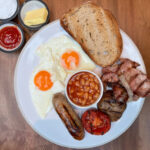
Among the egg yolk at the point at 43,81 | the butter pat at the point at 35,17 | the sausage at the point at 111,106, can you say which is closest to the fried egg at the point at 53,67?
the egg yolk at the point at 43,81

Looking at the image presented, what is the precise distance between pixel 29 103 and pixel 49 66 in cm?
40

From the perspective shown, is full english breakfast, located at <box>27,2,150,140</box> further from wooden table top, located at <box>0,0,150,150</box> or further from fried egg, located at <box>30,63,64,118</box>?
wooden table top, located at <box>0,0,150,150</box>

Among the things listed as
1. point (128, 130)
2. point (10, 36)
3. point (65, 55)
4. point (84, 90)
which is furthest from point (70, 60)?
point (128, 130)

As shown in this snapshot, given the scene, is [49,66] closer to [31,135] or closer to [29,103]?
[29,103]

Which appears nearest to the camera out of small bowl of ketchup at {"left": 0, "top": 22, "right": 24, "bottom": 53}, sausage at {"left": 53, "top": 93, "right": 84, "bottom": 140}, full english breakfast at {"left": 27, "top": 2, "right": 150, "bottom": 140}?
sausage at {"left": 53, "top": 93, "right": 84, "bottom": 140}

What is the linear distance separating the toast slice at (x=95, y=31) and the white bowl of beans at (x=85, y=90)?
0.62 feet

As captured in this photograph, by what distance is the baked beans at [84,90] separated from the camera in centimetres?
160

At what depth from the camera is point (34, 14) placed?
5.42ft

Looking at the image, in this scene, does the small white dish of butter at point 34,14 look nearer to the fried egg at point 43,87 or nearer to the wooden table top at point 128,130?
the wooden table top at point 128,130

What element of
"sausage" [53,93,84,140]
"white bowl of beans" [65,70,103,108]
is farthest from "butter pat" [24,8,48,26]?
"sausage" [53,93,84,140]

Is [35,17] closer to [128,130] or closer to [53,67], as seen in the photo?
[53,67]

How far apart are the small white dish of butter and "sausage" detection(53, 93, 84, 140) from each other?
727 millimetres

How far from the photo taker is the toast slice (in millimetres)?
1632

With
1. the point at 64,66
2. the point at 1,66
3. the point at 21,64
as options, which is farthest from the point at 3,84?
the point at 64,66
